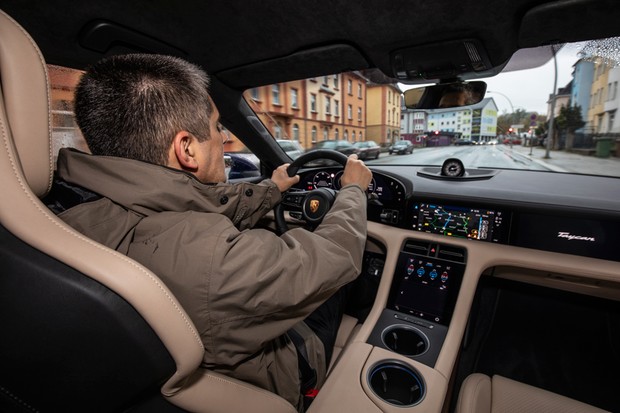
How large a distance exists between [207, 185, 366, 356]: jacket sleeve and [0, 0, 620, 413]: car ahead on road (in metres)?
0.01

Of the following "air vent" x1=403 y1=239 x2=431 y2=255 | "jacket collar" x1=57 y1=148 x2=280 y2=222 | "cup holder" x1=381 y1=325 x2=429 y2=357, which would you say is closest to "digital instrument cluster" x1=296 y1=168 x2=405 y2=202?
"air vent" x1=403 y1=239 x2=431 y2=255

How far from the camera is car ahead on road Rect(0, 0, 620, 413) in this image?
652 millimetres

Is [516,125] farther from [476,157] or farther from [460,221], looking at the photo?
[460,221]

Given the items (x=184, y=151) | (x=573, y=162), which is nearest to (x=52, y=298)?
(x=184, y=151)

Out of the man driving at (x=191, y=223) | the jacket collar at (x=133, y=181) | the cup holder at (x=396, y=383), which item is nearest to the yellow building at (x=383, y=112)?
the man driving at (x=191, y=223)

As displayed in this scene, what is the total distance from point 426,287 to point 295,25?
5.51 feet

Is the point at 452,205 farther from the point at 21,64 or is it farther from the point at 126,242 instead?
the point at 21,64

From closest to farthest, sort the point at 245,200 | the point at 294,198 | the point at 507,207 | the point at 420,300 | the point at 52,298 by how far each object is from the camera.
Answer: the point at 52,298, the point at 245,200, the point at 507,207, the point at 420,300, the point at 294,198

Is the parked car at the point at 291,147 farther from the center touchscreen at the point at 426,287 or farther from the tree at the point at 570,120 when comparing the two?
the tree at the point at 570,120

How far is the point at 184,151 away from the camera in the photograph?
1.02 meters

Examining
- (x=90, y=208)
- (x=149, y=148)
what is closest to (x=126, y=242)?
(x=90, y=208)

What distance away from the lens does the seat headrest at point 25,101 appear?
0.65 meters

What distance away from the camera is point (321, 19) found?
A: 1.65 metres

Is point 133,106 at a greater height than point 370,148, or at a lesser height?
greater
